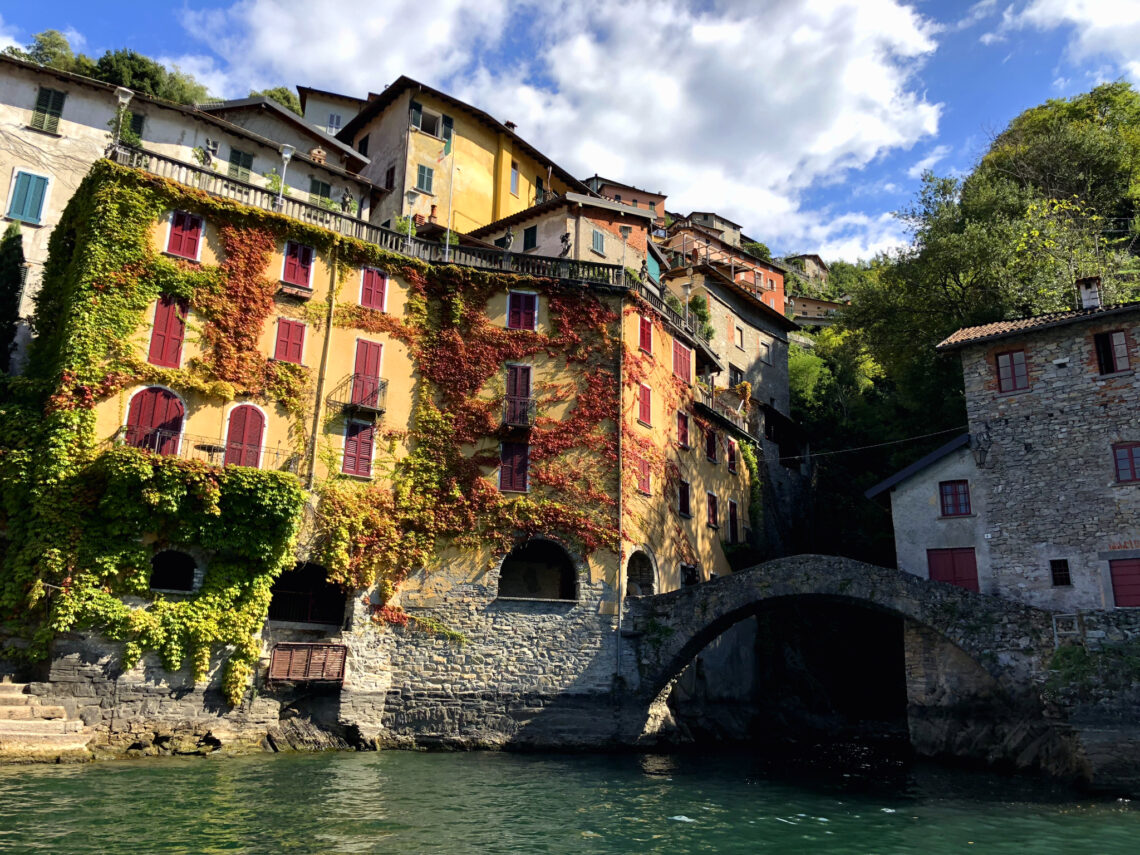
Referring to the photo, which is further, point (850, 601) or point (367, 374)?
point (367, 374)

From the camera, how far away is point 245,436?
26.4m

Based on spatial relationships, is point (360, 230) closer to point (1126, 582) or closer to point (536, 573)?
point (536, 573)

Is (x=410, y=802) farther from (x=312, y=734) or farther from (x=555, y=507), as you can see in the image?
(x=555, y=507)

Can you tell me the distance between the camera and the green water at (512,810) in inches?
590

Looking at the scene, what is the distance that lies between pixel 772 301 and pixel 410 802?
56.9 metres

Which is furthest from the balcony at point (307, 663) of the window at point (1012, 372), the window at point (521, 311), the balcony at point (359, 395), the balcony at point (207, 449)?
the window at point (1012, 372)

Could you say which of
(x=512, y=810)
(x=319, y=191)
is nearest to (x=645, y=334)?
(x=319, y=191)

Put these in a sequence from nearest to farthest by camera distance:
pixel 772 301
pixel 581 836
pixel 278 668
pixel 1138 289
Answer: pixel 581 836 → pixel 278 668 → pixel 1138 289 → pixel 772 301

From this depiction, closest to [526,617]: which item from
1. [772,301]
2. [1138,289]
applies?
[1138,289]

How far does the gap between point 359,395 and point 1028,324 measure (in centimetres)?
2287

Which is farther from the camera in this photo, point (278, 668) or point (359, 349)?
point (359, 349)

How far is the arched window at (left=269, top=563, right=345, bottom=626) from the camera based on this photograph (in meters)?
27.9

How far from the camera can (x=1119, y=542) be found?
25.6m

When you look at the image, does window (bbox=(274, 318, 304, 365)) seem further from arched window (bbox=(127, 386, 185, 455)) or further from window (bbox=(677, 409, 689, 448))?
window (bbox=(677, 409, 689, 448))
